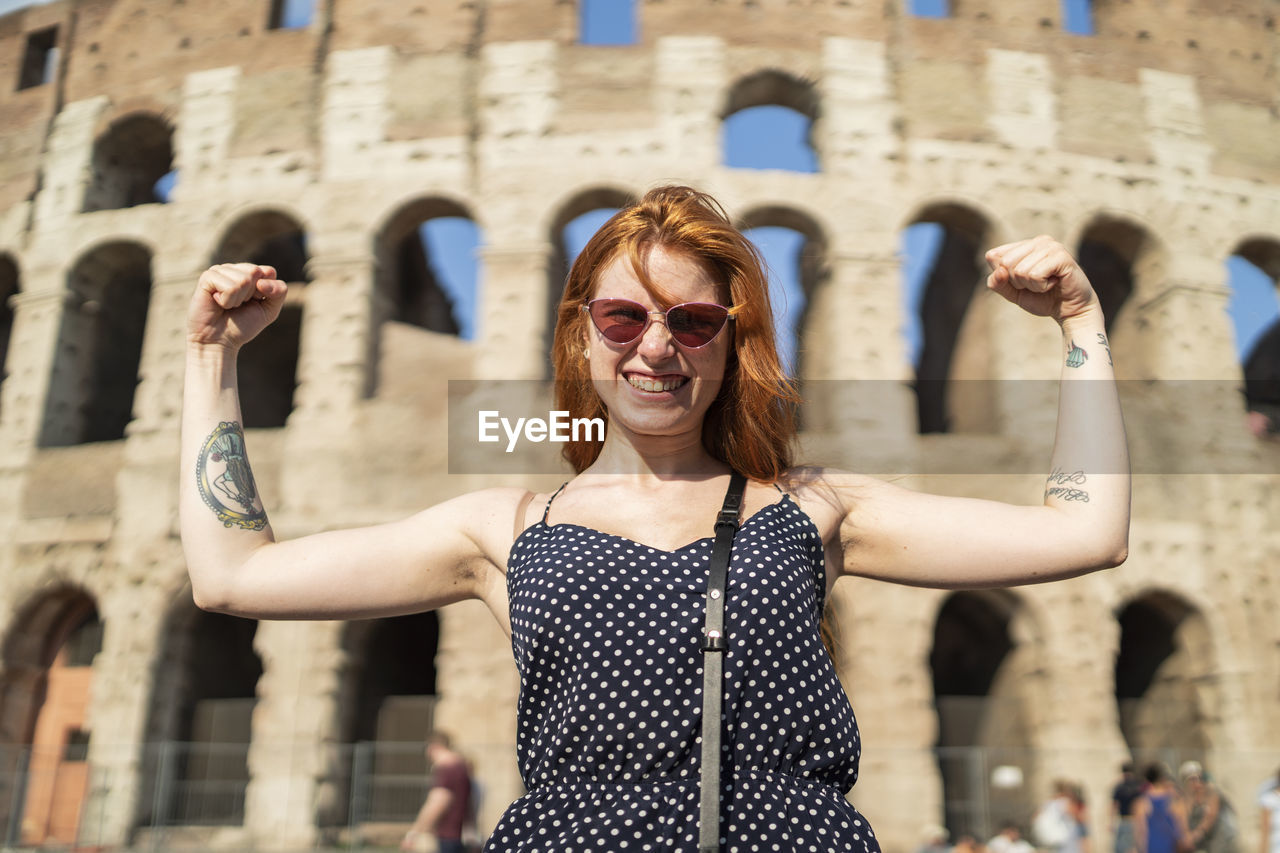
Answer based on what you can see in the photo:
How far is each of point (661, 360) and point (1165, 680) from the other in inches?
495

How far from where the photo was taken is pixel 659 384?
1651 mm

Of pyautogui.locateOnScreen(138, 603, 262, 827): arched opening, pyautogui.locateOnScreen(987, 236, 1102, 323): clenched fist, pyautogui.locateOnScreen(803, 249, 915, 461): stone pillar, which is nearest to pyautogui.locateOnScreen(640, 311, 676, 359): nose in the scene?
pyautogui.locateOnScreen(987, 236, 1102, 323): clenched fist

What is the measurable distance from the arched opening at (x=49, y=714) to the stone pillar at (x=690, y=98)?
9035mm

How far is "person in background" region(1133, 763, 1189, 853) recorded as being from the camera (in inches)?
302

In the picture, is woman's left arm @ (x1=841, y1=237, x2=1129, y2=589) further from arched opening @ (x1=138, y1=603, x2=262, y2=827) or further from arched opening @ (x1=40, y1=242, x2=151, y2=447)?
arched opening @ (x1=40, y1=242, x2=151, y2=447)

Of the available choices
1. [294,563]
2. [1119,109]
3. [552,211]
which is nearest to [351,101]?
[552,211]

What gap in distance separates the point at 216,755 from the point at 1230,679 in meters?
11.4

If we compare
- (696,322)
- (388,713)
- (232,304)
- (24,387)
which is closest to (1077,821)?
(388,713)

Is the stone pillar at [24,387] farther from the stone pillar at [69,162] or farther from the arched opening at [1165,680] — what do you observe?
the arched opening at [1165,680]

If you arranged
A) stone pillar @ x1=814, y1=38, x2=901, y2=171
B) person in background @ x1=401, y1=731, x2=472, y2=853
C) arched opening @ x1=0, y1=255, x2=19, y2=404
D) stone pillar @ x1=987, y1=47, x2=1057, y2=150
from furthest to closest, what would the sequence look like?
arched opening @ x1=0, y1=255, x2=19, y2=404, stone pillar @ x1=987, y1=47, x2=1057, y2=150, stone pillar @ x1=814, y1=38, x2=901, y2=171, person in background @ x1=401, y1=731, x2=472, y2=853

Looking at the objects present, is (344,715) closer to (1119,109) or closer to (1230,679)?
(1230,679)

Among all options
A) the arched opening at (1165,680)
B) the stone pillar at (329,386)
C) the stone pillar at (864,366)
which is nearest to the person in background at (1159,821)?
the arched opening at (1165,680)

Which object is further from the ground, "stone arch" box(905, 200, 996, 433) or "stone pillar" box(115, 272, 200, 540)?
"stone arch" box(905, 200, 996, 433)

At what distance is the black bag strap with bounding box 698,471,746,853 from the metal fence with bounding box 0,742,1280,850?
970 cm
